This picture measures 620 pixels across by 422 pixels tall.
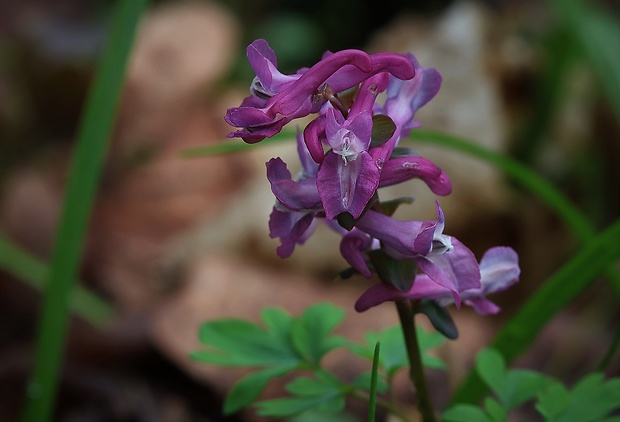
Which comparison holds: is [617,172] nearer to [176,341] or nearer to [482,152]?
[482,152]

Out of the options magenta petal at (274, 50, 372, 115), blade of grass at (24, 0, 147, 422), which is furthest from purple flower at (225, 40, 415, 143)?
blade of grass at (24, 0, 147, 422)

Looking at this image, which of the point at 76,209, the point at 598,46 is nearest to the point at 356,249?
the point at 76,209

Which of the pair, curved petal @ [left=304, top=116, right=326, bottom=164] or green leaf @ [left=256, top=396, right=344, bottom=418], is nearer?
curved petal @ [left=304, top=116, right=326, bottom=164]

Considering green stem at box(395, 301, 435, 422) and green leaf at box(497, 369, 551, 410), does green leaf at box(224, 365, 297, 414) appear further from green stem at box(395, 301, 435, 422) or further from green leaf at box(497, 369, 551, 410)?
green leaf at box(497, 369, 551, 410)

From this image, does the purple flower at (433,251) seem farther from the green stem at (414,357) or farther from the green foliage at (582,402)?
the green foliage at (582,402)

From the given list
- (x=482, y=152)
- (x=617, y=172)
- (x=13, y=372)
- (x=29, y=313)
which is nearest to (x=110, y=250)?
(x=29, y=313)

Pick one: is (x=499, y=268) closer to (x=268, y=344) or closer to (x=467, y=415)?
(x=467, y=415)
